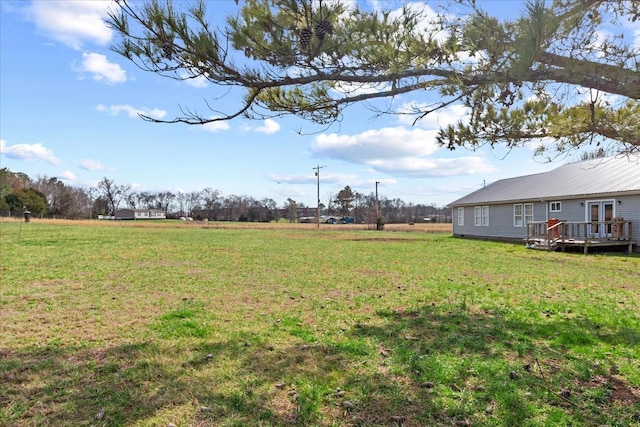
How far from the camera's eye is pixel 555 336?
4590 mm

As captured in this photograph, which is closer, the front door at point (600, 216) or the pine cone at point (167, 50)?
the pine cone at point (167, 50)

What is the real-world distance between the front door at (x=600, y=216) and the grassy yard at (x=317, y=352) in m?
9.69

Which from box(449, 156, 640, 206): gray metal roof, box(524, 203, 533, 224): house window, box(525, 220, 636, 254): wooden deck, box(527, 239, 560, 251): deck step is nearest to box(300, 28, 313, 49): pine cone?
box(449, 156, 640, 206): gray metal roof

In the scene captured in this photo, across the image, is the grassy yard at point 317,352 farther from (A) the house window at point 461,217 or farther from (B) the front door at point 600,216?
(A) the house window at point 461,217

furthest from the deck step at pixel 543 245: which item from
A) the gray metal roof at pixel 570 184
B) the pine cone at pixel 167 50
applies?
the pine cone at pixel 167 50

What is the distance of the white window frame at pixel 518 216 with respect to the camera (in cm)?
2116

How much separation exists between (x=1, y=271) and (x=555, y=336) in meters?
11.2

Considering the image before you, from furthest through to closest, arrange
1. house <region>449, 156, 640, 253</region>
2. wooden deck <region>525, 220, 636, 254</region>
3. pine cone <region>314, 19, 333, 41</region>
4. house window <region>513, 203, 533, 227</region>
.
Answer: house window <region>513, 203, 533, 227</region> < house <region>449, 156, 640, 253</region> < wooden deck <region>525, 220, 636, 254</region> < pine cone <region>314, 19, 333, 41</region>

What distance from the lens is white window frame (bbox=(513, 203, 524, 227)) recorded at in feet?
69.4

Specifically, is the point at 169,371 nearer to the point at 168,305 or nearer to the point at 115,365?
the point at 115,365

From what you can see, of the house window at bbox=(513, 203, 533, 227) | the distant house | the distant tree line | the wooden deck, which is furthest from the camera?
the distant house

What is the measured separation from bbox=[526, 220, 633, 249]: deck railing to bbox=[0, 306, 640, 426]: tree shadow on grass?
13.0 m

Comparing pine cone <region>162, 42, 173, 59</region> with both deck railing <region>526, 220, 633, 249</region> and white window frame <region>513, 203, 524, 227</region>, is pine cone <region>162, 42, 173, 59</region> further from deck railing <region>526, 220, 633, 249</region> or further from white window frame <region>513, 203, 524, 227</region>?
white window frame <region>513, 203, 524, 227</region>

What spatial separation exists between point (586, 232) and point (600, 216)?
7.92ft
